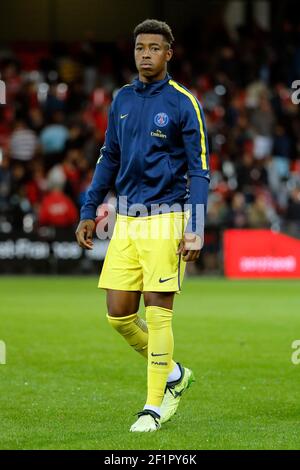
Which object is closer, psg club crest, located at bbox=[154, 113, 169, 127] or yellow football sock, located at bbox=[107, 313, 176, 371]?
psg club crest, located at bbox=[154, 113, 169, 127]

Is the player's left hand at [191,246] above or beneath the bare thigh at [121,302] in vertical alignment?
above

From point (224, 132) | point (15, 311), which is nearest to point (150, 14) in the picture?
point (224, 132)

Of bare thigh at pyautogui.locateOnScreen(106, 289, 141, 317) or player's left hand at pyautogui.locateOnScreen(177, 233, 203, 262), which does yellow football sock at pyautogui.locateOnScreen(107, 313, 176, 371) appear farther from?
player's left hand at pyautogui.locateOnScreen(177, 233, 203, 262)

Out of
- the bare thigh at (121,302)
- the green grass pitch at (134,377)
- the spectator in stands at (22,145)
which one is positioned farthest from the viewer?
the spectator in stands at (22,145)

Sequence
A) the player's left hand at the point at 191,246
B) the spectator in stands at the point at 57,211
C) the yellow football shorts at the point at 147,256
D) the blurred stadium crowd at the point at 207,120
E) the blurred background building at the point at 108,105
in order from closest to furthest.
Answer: the player's left hand at the point at 191,246
the yellow football shorts at the point at 147,256
the spectator in stands at the point at 57,211
the blurred background building at the point at 108,105
the blurred stadium crowd at the point at 207,120

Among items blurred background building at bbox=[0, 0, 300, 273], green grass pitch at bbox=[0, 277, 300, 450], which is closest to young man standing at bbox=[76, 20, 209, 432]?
green grass pitch at bbox=[0, 277, 300, 450]

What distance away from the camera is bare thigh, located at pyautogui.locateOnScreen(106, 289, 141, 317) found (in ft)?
23.6

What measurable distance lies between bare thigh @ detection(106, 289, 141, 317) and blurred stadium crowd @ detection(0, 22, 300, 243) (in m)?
14.6

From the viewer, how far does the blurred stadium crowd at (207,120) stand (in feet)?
75.0

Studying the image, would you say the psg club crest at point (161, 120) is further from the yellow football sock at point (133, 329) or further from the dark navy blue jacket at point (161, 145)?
the yellow football sock at point (133, 329)

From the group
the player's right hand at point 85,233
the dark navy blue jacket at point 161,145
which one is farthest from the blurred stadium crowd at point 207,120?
the dark navy blue jacket at point 161,145

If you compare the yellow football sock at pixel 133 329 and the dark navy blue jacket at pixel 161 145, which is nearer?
the dark navy blue jacket at pixel 161 145

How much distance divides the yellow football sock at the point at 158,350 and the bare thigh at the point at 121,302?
17 cm
